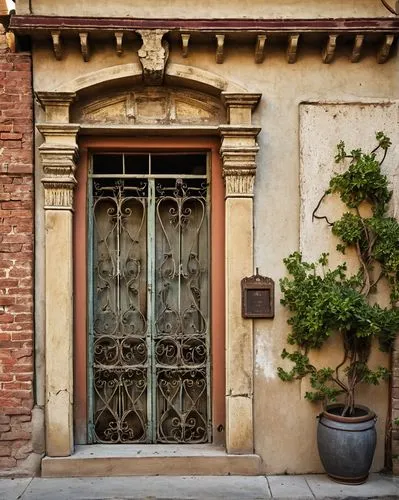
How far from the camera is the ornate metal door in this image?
5.35 m

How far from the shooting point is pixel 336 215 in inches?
206

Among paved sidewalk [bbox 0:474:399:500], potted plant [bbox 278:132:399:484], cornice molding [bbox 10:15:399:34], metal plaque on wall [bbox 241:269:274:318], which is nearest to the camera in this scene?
paved sidewalk [bbox 0:474:399:500]

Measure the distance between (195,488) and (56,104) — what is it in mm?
3683

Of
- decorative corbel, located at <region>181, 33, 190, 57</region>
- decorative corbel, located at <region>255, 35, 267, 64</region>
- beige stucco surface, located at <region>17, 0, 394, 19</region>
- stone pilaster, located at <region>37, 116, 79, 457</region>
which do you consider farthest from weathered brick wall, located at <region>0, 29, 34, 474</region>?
decorative corbel, located at <region>255, 35, 267, 64</region>

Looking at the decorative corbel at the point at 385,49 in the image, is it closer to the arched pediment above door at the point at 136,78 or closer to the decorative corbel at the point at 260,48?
the decorative corbel at the point at 260,48

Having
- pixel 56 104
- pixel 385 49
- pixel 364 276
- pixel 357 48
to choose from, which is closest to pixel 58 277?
pixel 56 104

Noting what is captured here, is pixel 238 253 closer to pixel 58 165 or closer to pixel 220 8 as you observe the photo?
pixel 58 165

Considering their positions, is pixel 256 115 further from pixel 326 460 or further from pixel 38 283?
pixel 326 460

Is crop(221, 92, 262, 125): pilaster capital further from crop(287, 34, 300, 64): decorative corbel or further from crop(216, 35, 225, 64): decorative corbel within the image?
crop(287, 34, 300, 64): decorative corbel

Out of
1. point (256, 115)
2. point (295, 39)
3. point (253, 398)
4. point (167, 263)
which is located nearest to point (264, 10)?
point (295, 39)

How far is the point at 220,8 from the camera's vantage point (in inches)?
204

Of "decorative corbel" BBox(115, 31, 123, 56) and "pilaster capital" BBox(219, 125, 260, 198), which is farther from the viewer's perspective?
"pilaster capital" BBox(219, 125, 260, 198)

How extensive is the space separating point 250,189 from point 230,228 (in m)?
0.41

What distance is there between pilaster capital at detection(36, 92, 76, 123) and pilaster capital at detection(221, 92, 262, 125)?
4.74 ft
